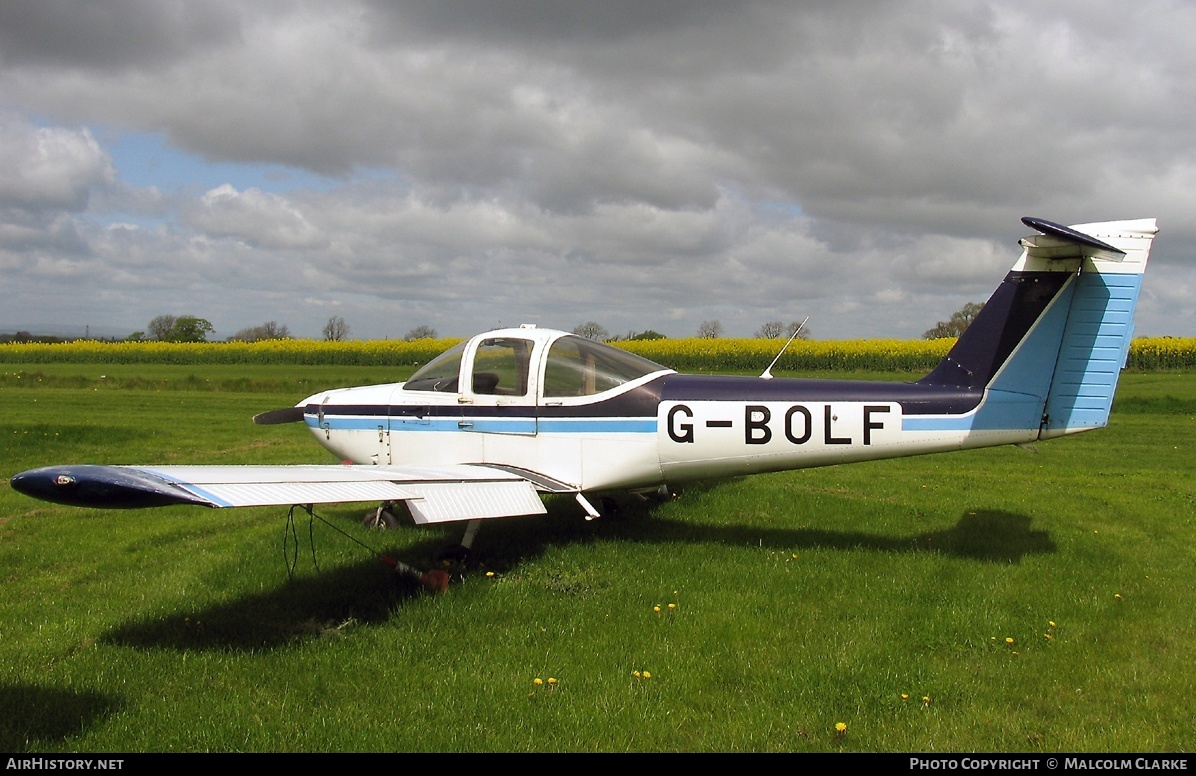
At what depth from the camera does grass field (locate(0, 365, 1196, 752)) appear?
12.7 ft

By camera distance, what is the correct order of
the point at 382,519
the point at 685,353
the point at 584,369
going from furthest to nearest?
the point at 685,353
the point at 382,519
the point at 584,369

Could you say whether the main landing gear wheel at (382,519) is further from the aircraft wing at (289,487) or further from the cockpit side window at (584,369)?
the cockpit side window at (584,369)

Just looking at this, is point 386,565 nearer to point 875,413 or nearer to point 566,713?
point 566,713

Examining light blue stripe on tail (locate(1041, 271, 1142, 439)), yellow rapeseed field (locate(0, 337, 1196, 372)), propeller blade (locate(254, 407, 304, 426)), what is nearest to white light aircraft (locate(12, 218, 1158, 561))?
light blue stripe on tail (locate(1041, 271, 1142, 439))

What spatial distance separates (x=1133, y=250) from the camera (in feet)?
18.9

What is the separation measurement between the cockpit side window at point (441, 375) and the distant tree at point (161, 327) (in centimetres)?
7950

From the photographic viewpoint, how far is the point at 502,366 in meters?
7.30

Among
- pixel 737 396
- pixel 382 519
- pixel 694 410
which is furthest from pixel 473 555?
pixel 737 396

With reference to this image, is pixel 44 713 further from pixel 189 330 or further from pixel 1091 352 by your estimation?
pixel 189 330

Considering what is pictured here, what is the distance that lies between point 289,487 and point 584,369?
284 centimetres

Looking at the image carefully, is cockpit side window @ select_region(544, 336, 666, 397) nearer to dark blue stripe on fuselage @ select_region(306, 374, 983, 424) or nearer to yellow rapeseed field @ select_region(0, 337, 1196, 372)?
dark blue stripe on fuselage @ select_region(306, 374, 983, 424)

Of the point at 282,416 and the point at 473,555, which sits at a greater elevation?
the point at 282,416

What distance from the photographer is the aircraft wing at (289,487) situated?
13.1ft

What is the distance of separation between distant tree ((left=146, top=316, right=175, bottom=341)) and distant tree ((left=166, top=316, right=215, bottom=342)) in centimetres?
108
